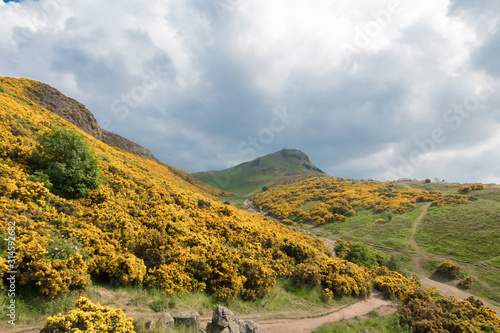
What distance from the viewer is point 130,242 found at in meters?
11.8

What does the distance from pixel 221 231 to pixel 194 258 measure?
15.9 feet

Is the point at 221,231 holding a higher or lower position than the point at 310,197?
lower

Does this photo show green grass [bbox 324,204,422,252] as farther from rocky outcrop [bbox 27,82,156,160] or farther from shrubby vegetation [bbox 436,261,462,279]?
rocky outcrop [bbox 27,82,156,160]

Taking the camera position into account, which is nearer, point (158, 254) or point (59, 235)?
point (59, 235)

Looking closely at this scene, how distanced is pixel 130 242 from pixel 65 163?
677 centimetres

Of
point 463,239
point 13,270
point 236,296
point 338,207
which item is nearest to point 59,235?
point 13,270

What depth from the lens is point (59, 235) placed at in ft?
30.6

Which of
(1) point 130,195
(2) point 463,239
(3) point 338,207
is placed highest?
(3) point 338,207

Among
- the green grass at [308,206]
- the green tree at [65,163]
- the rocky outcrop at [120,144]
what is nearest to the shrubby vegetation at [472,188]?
the green grass at [308,206]

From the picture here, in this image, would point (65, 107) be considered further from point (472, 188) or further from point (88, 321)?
point (472, 188)

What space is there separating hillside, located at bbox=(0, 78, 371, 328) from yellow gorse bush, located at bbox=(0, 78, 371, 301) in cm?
4

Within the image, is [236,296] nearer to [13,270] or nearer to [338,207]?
[13,270]

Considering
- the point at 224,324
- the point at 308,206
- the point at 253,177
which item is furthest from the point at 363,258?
the point at 253,177

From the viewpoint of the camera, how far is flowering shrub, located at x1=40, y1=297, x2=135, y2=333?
5.12 m
